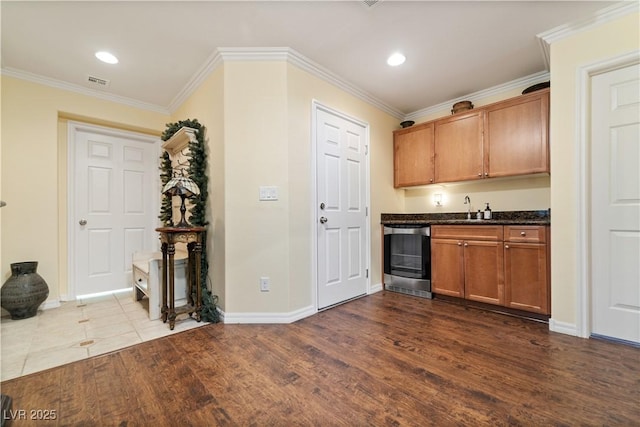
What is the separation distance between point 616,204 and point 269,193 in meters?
2.76

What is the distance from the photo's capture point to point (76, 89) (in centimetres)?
306

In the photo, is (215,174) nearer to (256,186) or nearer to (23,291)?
(256,186)

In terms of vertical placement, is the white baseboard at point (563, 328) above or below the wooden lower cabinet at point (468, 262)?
below

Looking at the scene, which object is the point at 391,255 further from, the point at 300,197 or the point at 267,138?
the point at 267,138

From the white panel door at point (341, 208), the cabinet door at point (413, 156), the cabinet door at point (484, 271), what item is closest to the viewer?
the cabinet door at point (484, 271)

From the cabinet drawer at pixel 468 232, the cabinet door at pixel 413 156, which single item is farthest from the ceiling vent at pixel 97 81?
the cabinet drawer at pixel 468 232

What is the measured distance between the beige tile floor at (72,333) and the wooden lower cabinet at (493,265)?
8.45 ft

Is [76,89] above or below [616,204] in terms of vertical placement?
above

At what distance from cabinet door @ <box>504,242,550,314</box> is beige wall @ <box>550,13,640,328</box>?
13cm

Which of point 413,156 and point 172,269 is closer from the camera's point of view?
point 172,269

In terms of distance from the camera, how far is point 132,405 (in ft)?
4.47

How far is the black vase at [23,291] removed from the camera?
2467mm

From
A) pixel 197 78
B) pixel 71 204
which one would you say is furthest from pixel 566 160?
pixel 71 204

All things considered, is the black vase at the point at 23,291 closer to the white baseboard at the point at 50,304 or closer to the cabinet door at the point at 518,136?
the white baseboard at the point at 50,304
